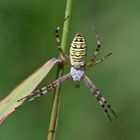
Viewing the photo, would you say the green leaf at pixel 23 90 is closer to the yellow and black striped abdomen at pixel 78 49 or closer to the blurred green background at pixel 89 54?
the yellow and black striped abdomen at pixel 78 49

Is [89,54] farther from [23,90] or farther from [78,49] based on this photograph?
[23,90]

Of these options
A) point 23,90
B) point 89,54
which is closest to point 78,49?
point 23,90

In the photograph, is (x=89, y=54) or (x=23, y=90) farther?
(x=89, y=54)

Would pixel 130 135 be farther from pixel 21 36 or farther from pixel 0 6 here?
pixel 0 6

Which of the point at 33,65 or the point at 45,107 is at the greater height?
the point at 33,65

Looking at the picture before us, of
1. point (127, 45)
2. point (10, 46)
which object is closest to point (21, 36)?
point (10, 46)

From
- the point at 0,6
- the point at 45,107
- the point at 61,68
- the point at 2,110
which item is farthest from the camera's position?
the point at 45,107

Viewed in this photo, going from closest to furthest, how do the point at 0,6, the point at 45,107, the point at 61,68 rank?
the point at 61,68
the point at 0,6
the point at 45,107

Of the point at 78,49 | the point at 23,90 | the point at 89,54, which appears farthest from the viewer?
the point at 89,54

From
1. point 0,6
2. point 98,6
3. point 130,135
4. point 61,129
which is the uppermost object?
point 0,6
